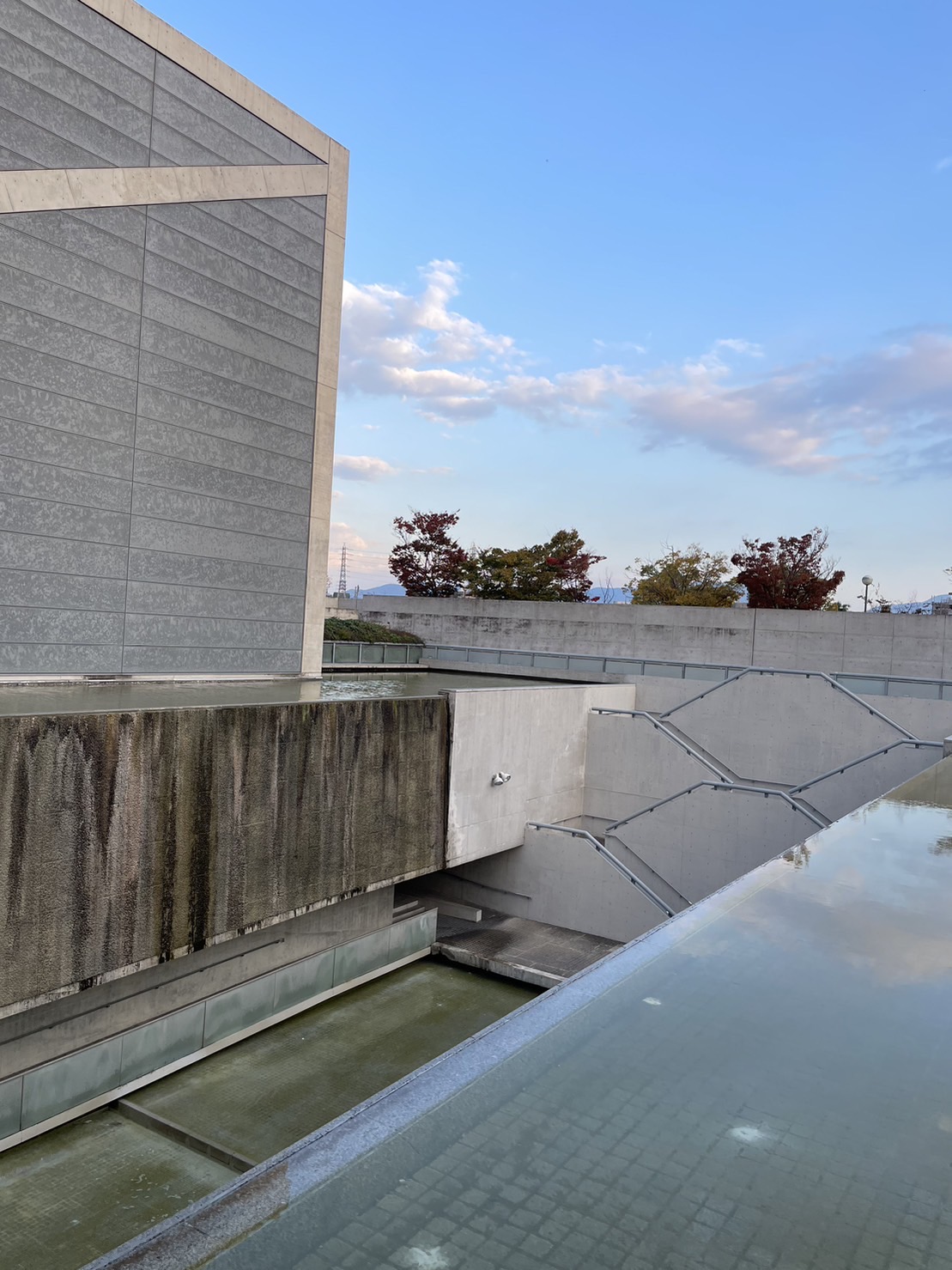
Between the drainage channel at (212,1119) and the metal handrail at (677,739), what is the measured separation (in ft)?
17.5

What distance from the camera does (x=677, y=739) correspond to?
53.4 ft

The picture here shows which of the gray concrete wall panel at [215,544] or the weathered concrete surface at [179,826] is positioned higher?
the gray concrete wall panel at [215,544]

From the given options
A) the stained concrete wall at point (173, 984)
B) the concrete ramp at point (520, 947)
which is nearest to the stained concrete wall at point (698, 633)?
the concrete ramp at point (520, 947)

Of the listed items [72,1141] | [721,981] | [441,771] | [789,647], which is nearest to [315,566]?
[441,771]

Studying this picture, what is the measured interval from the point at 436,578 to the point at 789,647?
1566 cm

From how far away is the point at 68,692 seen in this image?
11.2 meters

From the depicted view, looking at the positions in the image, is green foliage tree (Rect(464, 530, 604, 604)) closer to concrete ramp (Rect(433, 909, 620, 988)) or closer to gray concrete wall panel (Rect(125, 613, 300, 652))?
gray concrete wall panel (Rect(125, 613, 300, 652))

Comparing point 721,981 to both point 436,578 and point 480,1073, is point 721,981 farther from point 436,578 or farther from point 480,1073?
point 436,578

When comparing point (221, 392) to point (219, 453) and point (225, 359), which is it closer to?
point (225, 359)

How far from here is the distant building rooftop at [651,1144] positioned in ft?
5.53

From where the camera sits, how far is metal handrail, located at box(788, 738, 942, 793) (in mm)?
14008

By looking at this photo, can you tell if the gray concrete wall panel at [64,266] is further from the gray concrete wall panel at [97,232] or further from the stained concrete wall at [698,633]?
the stained concrete wall at [698,633]

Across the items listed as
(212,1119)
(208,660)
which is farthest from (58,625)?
(212,1119)

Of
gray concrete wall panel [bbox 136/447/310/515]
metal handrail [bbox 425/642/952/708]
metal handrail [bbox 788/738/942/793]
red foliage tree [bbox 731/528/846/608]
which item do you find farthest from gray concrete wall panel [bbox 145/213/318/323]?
red foliage tree [bbox 731/528/846/608]
